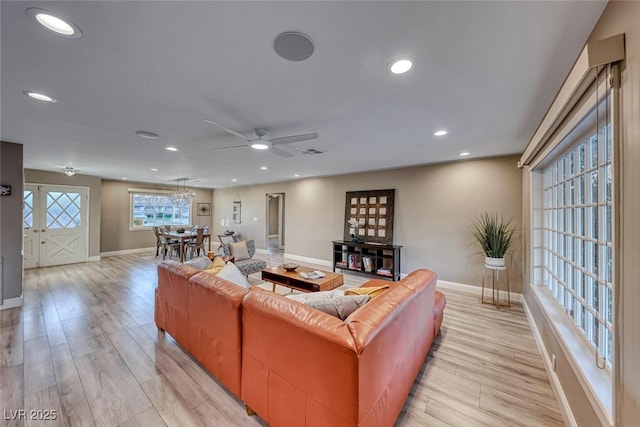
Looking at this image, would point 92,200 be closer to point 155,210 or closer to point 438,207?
point 155,210

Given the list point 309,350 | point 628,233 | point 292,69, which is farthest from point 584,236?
point 292,69

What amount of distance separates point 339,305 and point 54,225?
26.9 ft

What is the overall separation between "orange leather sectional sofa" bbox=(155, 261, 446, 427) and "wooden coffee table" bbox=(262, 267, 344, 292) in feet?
4.91

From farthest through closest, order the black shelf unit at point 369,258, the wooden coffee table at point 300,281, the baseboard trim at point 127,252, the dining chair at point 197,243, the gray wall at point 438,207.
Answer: the baseboard trim at point 127,252 → the dining chair at point 197,243 → the black shelf unit at point 369,258 → the gray wall at point 438,207 → the wooden coffee table at point 300,281

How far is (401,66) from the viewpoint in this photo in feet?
5.27

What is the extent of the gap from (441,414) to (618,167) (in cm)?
185

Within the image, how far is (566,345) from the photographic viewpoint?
1.66 metres

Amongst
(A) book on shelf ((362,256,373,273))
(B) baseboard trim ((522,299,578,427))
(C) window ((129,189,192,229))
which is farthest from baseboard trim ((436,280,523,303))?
(C) window ((129,189,192,229))

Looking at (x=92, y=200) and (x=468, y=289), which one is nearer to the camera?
(x=468, y=289)

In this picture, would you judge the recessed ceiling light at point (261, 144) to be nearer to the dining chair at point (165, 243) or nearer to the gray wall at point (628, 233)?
the gray wall at point (628, 233)

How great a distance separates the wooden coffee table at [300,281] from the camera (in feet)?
10.9

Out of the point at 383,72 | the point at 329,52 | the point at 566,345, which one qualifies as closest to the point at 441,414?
the point at 566,345

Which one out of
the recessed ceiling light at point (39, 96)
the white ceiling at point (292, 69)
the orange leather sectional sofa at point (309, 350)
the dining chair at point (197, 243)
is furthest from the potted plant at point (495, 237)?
the dining chair at point (197, 243)

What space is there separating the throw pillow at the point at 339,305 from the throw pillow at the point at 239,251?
131 inches
